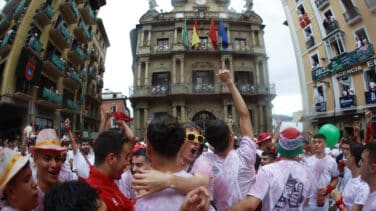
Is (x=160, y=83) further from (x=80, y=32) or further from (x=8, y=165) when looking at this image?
(x=8, y=165)

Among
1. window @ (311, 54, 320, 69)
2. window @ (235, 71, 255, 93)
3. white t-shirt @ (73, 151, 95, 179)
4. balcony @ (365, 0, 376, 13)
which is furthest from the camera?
window @ (235, 71, 255, 93)

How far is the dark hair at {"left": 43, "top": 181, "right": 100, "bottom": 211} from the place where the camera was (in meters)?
1.44

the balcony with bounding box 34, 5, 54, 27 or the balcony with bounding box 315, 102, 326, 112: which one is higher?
the balcony with bounding box 34, 5, 54, 27

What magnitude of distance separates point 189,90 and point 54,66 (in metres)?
11.5

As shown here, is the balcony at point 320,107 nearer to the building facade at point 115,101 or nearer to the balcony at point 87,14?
the balcony at point 87,14

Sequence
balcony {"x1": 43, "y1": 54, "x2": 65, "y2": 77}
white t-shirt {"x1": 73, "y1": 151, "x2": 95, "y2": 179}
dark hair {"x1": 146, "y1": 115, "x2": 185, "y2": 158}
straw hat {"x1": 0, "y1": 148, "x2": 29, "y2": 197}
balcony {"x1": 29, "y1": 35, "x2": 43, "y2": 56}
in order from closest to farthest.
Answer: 1. dark hair {"x1": 146, "y1": 115, "x2": 185, "y2": 158}
2. straw hat {"x1": 0, "y1": 148, "x2": 29, "y2": 197}
3. white t-shirt {"x1": 73, "y1": 151, "x2": 95, "y2": 179}
4. balcony {"x1": 29, "y1": 35, "x2": 43, "y2": 56}
5. balcony {"x1": 43, "y1": 54, "x2": 65, "y2": 77}

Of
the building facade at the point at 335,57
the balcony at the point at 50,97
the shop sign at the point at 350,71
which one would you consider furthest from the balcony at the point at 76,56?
the shop sign at the point at 350,71

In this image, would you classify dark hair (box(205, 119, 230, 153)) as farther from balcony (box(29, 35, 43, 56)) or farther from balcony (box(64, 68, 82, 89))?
balcony (box(64, 68, 82, 89))

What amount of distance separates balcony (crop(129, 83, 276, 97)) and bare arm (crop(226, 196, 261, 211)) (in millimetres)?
22858

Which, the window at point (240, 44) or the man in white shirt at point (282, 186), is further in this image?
the window at point (240, 44)

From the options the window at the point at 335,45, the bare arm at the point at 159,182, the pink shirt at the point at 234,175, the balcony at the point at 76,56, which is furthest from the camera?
the balcony at the point at 76,56

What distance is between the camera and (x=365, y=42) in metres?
17.2

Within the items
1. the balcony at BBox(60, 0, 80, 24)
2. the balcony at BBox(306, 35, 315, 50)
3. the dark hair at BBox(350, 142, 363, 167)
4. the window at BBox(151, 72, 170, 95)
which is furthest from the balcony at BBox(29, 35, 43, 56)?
the balcony at BBox(306, 35, 315, 50)

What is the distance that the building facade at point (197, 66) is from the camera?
25.8m
